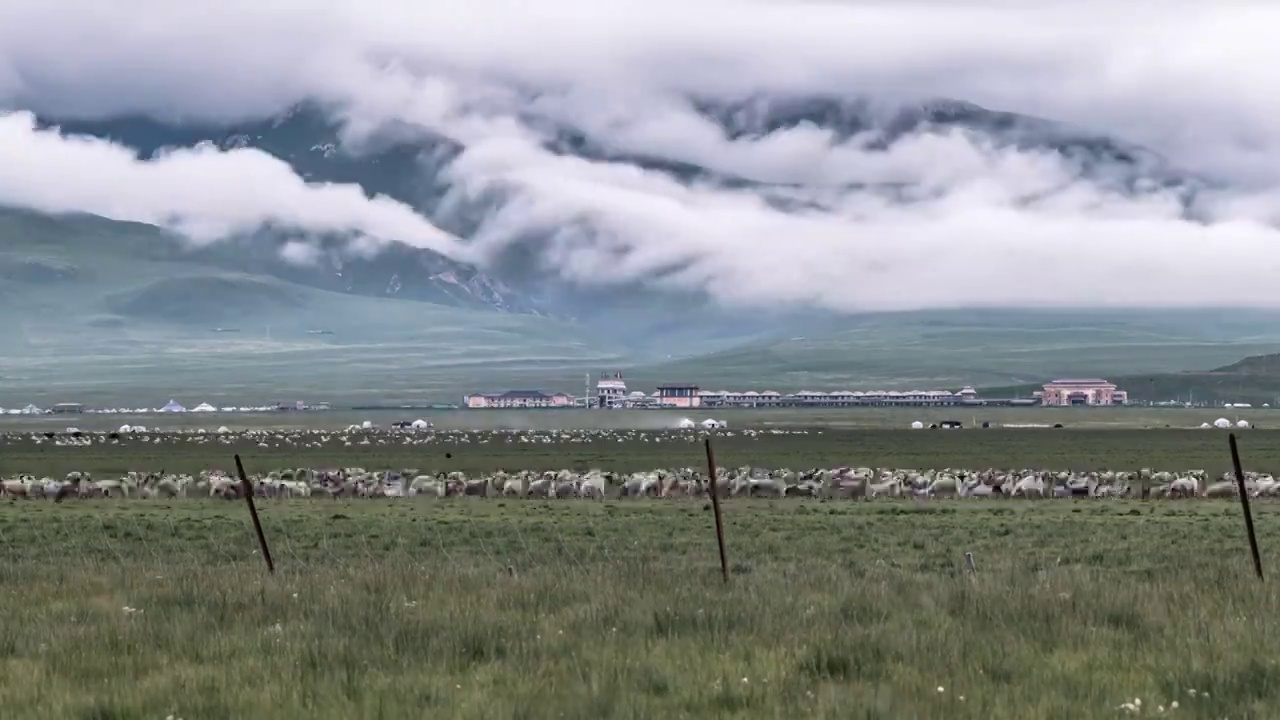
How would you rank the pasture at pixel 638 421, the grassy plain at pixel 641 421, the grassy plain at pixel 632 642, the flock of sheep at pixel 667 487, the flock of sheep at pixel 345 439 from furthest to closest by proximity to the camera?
1. the grassy plain at pixel 641 421
2. the pasture at pixel 638 421
3. the flock of sheep at pixel 345 439
4. the flock of sheep at pixel 667 487
5. the grassy plain at pixel 632 642

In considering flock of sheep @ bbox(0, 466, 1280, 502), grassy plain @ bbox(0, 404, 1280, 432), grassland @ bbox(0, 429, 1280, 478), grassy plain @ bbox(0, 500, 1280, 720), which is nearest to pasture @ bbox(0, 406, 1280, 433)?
grassy plain @ bbox(0, 404, 1280, 432)

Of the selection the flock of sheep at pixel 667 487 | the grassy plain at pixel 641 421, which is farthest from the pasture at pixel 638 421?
the flock of sheep at pixel 667 487

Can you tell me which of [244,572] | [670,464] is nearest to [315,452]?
[670,464]

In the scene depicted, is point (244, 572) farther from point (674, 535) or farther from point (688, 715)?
point (674, 535)

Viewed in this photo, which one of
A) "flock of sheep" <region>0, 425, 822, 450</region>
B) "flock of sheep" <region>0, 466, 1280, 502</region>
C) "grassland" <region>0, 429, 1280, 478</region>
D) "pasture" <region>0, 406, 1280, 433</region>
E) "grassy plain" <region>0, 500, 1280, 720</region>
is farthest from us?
"pasture" <region>0, 406, 1280, 433</region>

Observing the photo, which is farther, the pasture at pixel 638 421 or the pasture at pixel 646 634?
the pasture at pixel 638 421

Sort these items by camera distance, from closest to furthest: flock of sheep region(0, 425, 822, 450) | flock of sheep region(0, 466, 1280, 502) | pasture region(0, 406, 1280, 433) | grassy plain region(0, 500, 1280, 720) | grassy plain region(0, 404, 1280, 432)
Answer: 1. grassy plain region(0, 500, 1280, 720)
2. flock of sheep region(0, 466, 1280, 502)
3. flock of sheep region(0, 425, 822, 450)
4. pasture region(0, 406, 1280, 433)
5. grassy plain region(0, 404, 1280, 432)

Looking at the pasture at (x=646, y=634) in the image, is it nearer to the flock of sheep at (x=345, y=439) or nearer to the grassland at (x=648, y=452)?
the grassland at (x=648, y=452)

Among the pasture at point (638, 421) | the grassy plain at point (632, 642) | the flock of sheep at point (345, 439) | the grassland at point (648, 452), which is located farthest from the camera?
the pasture at point (638, 421)

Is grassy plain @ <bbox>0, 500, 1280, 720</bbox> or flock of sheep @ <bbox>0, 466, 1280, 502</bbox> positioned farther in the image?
flock of sheep @ <bbox>0, 466, 1280, 502</bbox>

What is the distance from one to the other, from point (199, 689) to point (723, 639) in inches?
141

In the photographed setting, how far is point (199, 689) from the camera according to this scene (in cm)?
849

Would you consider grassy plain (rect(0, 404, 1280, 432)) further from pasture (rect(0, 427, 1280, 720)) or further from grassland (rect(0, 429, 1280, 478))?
pasture (rect(0, 427, 1280, 720))

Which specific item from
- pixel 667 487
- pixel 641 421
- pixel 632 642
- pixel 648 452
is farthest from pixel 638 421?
pixel 632 642
